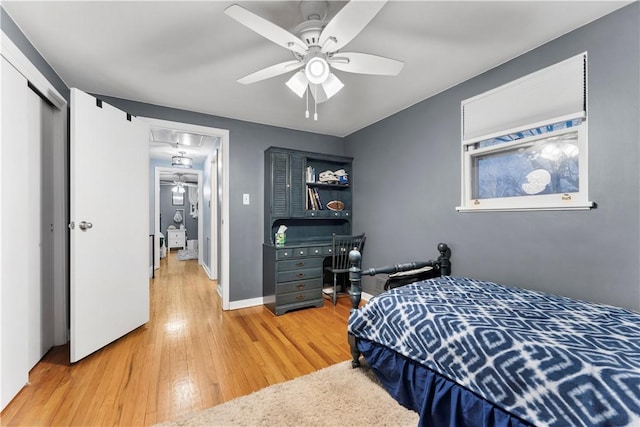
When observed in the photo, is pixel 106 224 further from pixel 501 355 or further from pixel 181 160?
pixel 181 160

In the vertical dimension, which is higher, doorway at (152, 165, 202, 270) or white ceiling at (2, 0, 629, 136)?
white ceiling at (2, 0, 629, 136)

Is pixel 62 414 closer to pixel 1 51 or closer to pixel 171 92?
pixel 1 51

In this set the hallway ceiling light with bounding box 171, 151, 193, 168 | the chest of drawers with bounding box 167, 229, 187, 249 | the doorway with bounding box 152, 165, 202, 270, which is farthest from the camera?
the doorway with bounding box 152, 165, 202, 270

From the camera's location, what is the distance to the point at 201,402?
1.59 meters

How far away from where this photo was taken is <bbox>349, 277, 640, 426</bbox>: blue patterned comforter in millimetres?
919

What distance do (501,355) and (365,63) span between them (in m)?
1.68

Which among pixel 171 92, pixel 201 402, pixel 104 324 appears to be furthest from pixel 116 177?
pixel 201 402

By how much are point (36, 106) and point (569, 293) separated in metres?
3.99

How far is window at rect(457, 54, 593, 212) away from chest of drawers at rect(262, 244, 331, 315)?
5.65 feet

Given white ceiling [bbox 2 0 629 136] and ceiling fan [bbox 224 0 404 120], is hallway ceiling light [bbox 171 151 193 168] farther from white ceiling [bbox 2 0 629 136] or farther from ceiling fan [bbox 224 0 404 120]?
ceiling fan [bbox 224 0 404 120]

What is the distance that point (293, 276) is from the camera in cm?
313

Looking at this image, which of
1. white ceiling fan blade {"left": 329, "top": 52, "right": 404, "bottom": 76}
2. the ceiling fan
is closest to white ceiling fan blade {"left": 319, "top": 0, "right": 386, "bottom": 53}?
the ceiling fan

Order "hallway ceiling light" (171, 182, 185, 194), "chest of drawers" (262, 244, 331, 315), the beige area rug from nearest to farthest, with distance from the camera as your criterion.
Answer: the beige area rug
"chest of drawers" (262, 244, 331, 315)
"hallway ceiling light" (171, 182, 185, 194)

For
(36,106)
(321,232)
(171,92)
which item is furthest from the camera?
(321,232)
